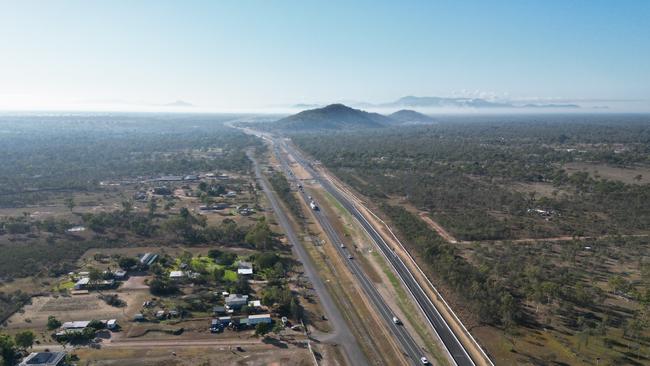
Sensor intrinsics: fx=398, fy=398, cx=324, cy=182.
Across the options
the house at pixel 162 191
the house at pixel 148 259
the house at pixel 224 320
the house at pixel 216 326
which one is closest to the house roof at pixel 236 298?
the house at pixel 224 320

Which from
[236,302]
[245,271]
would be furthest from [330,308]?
[245,271]

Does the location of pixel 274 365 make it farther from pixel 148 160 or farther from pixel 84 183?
pixel 148 160

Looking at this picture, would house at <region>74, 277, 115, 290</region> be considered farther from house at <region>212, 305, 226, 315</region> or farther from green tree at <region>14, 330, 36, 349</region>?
house at <region>212, 305, 226, 315</region>

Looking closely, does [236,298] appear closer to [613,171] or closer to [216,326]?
[216,326]

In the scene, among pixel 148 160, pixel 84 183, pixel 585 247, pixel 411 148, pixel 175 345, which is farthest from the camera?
pixel 411 148

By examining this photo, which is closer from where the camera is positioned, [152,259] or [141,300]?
[141,300]

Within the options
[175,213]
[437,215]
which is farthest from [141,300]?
[437,215]
